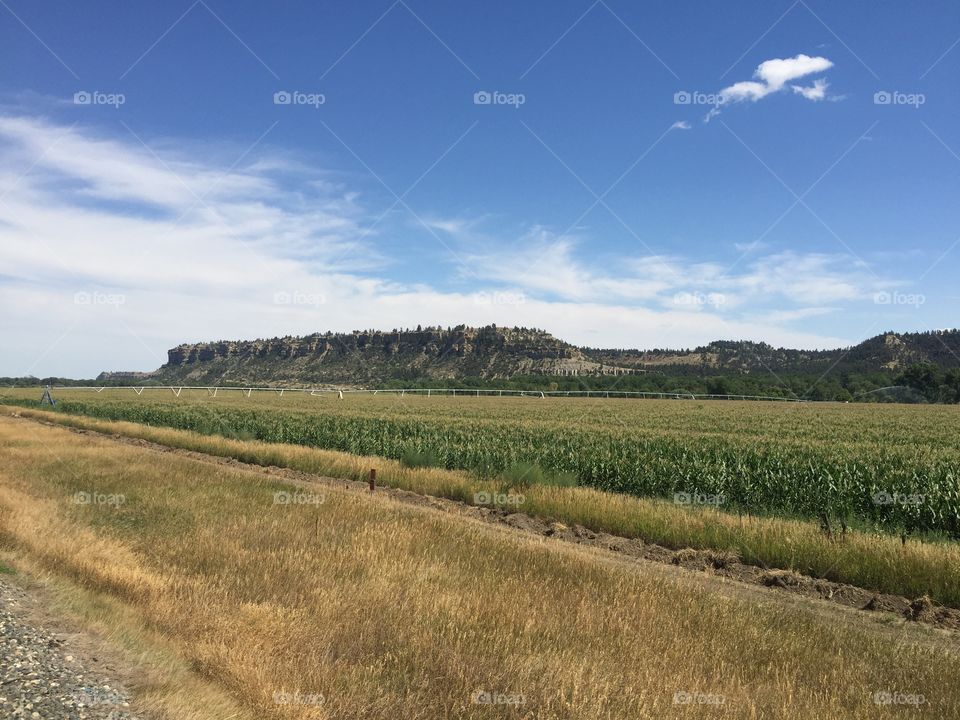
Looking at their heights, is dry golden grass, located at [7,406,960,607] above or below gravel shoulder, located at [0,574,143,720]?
below

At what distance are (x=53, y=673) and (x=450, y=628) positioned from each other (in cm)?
384

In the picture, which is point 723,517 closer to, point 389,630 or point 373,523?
point 373,523

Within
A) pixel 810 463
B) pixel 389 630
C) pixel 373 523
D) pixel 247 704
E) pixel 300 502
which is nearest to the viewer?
pixel 247 704

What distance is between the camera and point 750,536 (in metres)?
12.6

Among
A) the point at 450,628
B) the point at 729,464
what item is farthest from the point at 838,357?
the point at 450,628

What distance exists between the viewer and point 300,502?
50.3ft

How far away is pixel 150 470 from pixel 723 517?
56.6 feet

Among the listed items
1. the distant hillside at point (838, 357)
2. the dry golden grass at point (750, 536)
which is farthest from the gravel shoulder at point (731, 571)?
the distant hillside at point (838, 357)

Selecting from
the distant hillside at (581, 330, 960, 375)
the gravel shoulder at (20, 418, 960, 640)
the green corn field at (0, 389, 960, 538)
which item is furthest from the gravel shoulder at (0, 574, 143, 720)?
the distant hillside at (581, 330, 960, 375)

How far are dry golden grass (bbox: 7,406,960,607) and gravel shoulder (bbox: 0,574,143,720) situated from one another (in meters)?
10.9

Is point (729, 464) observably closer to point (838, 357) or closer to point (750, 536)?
point (750, 536)

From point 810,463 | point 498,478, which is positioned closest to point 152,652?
point 498,478

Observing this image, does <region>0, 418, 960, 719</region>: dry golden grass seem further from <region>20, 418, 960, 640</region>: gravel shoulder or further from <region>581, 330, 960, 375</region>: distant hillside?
<region>581, 330, 960, 375</region>: distant hillside

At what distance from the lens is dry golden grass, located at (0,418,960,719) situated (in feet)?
19.1
